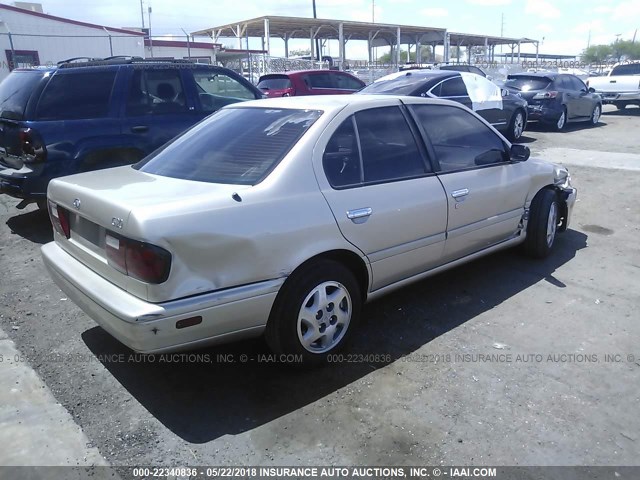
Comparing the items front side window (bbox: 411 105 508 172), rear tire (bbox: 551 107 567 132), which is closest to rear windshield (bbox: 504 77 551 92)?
rear tire (bbox: 551 107 567 132)

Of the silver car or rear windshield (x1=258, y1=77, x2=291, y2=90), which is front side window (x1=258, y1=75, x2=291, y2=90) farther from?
the silver car

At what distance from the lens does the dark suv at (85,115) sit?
5.79 meters

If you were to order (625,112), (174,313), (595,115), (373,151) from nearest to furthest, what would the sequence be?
(174,313) < (373,151) < (595,115) < (625,112)

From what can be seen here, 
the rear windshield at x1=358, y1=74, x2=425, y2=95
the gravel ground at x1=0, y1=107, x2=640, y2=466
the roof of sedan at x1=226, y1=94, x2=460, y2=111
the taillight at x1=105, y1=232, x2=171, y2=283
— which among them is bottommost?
the gravel ground at x1=0, y1=107, x2=640, y2=466

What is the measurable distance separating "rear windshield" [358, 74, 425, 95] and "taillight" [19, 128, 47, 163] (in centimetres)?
618

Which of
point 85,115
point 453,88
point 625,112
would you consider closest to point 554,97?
point 453,88

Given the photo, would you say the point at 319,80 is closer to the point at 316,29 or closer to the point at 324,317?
the point at 324,317

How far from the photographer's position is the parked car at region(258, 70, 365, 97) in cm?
1350

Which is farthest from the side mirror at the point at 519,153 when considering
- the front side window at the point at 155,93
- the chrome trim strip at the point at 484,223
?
the front side window at the point at 155,93

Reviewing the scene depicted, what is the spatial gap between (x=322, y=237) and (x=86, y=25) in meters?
33.3

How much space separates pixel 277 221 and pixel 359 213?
2.08 ft

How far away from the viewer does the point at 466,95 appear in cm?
1127

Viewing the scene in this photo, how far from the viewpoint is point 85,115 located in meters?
6.08

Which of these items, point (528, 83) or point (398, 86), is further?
point (528, 83)
